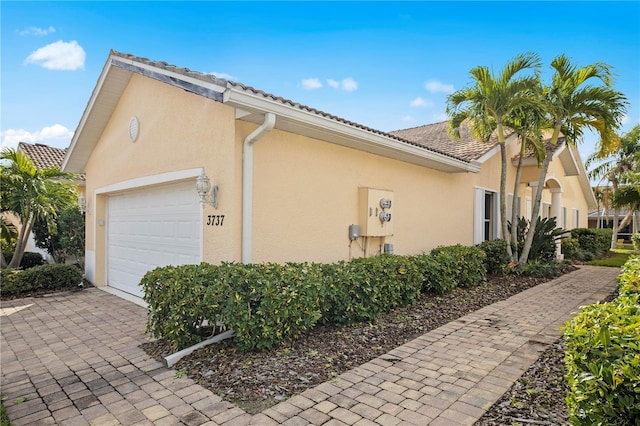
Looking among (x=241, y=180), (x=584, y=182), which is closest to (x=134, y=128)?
(x=241, y=180)

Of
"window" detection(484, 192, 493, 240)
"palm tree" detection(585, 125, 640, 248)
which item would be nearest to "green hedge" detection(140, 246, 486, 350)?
"window" detection(484, 192, 493, 240)

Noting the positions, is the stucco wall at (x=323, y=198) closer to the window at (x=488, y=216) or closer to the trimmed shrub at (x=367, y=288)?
the trimmed shrub at (x=367, y=288)

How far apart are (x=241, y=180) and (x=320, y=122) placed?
65.1 inches

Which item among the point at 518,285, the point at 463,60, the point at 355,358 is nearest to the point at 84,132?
the point at 355,358

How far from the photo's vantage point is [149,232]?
845 centimetres

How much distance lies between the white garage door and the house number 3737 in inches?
16.0

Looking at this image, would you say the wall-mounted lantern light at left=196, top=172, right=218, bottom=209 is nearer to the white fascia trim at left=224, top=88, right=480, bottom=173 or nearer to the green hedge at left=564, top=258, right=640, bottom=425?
the white fascia trim at left=224, top=88, right=480, bottom=173

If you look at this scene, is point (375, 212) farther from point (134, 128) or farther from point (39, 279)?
point (39, 279)

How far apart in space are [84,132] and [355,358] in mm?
9585

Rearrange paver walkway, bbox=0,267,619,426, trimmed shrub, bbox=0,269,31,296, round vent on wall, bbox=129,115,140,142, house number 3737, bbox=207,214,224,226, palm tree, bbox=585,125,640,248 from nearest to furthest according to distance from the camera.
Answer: paver walkway, bbox=0,267,619,426 < house number 3737, bbox=207,214,224,226 < round vent on wall, bbox=129,115,140,142 < trimmed shrub, bbox=0,269,31,296 < palm tree, bbox=585,125,640,248

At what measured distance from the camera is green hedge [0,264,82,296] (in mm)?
9359

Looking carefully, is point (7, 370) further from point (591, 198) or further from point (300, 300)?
point (591, 198)

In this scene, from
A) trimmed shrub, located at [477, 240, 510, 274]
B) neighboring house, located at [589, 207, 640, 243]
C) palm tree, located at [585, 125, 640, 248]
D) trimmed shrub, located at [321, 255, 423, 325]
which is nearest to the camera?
trimmed shrub, located at [321, 255, 423, 325]

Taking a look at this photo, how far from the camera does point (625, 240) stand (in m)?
33.7
